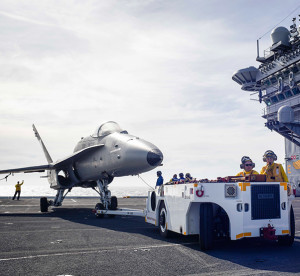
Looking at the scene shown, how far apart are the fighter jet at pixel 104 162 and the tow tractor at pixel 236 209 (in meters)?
4.52

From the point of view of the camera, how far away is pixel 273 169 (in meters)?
8.51

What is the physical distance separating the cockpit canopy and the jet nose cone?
2.94m

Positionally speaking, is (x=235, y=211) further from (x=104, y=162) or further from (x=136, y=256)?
(x=104, y=162)

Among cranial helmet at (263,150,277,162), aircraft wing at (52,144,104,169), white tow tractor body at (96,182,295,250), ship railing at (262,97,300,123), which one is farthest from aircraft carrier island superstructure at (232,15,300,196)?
white tow tractor body at (96,182,295,250)

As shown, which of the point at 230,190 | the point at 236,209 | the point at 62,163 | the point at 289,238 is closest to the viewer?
the point at 236,209

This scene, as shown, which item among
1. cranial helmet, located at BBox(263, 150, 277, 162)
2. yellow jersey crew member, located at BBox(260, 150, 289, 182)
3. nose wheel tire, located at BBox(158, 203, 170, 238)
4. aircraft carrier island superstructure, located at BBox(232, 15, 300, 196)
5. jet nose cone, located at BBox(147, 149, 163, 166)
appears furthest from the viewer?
aircraft carrier island superstructure, located at BBox(232, 15, 300, 196)

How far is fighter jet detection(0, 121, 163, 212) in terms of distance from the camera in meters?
12.6

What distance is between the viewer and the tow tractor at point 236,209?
6957mm

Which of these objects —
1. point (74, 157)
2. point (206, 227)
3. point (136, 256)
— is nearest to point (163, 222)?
point (206, 227)

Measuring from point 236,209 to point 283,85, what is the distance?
42292 mm

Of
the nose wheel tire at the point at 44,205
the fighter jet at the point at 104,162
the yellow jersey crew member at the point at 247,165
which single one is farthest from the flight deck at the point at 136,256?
the nose wheel tire at the point at 44,205

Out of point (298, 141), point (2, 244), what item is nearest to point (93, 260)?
point (2, 244)

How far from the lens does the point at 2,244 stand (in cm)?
809

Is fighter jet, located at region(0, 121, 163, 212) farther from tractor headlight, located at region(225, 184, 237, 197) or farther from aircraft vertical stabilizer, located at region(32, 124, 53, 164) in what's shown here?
tractor headlight, located at region(225, 184, 237, 197)
